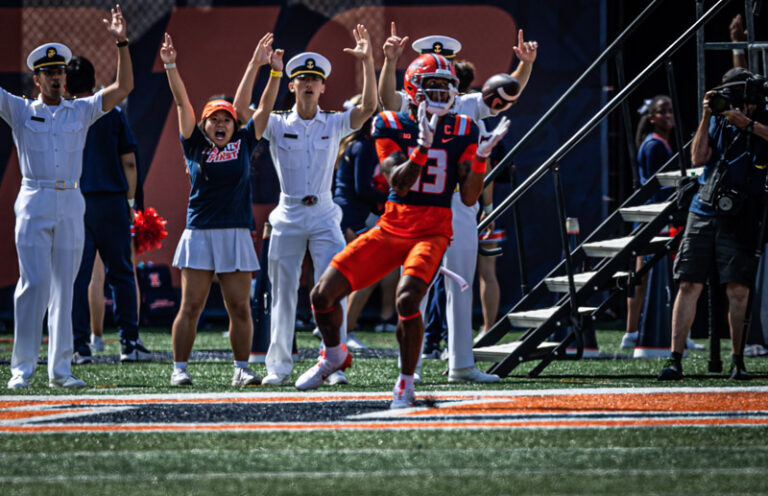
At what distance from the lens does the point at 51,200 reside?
26.6 ft

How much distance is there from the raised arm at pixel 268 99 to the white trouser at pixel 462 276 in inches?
51.6

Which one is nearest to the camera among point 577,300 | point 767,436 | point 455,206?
point 767,436

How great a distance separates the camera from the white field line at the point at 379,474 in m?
4.87

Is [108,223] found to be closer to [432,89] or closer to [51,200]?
[51,200]

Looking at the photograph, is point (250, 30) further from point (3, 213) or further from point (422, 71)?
point (422, 71)

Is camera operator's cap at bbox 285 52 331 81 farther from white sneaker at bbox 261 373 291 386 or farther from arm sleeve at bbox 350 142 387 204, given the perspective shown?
arm sleeve at bbox 350 142 387 204

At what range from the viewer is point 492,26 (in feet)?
47.0

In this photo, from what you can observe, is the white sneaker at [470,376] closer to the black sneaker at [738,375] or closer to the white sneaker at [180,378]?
the black sneaker at [738,375]

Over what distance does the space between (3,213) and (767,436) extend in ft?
35.1

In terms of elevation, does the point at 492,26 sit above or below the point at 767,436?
above

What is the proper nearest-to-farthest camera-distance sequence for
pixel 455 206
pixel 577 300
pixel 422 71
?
pixel 422 71 < pixel 455 206 < pixel 577 300

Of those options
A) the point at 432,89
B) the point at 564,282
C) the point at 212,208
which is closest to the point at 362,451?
the point at 432,89

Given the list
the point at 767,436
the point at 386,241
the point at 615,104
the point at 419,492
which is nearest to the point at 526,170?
the point at 615,104

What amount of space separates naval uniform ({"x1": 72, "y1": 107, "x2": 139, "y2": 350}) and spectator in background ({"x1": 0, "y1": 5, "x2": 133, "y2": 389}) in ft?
6.53
